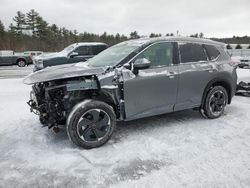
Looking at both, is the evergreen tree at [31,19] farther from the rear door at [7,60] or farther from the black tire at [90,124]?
the black tire at [90,124]

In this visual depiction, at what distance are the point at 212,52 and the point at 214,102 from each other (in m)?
1.05

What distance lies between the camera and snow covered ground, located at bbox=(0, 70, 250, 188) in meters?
2.85

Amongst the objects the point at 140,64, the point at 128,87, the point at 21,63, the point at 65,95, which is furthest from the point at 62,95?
the point at 21,63

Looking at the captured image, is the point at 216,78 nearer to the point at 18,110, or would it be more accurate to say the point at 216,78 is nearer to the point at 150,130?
the point at 150,130

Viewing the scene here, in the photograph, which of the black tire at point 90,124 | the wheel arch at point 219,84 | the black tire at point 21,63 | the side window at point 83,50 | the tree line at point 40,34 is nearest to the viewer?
the black tire at point 90,124

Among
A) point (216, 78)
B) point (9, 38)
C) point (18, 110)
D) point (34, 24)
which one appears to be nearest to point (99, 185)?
point (216, 78)

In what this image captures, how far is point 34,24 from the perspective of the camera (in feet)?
151

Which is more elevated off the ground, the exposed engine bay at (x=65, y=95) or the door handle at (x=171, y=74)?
the door handle at (x=171, y=74)

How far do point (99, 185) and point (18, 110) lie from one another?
12.4 feet

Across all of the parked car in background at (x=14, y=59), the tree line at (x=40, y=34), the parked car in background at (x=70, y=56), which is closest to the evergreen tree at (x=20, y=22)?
the tree line at (x=40, y=34)

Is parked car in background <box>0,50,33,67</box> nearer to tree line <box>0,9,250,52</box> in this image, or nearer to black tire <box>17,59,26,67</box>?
black tire <box>17,59,26,67</box>

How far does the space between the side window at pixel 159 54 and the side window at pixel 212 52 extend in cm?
97

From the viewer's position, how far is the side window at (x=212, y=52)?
4.94m

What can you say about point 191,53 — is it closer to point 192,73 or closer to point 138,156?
→ point 192,73
